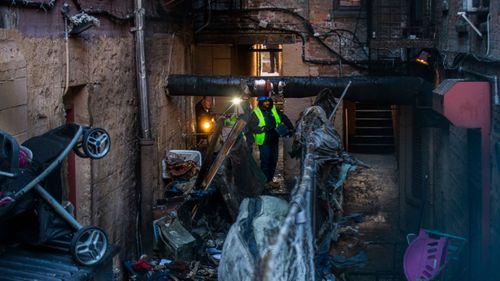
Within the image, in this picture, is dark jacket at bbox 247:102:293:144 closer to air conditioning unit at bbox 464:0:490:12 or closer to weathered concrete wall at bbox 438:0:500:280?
weathered concrete wall at bbox 438:0:500:280

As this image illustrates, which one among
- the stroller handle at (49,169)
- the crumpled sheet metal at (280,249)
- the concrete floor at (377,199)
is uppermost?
the stroller handle at (49,169)

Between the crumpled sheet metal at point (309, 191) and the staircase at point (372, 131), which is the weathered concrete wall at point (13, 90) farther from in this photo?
the staircase at point (372, 131)

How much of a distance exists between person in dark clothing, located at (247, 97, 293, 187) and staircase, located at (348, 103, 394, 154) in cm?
475

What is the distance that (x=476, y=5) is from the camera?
1009 centimetres

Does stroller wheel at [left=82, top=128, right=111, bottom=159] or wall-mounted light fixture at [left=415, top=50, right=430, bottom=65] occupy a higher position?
wall-mounted light fixture at [left=415, top=50, right=430, bottom=65]

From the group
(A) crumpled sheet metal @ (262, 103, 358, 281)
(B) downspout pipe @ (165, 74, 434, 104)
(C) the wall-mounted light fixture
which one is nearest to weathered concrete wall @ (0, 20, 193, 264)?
(B) downspout pipe @ (165, 74, 434, 104)

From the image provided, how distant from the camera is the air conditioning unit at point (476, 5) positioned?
9.65 meters

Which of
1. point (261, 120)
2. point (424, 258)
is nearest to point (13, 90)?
point (424, 258)

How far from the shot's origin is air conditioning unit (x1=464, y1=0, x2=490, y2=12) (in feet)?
31.7

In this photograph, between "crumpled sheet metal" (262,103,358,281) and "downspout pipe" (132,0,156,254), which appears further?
"downspout pipe" (132,0,156,254)

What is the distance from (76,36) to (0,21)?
1923 millimetres

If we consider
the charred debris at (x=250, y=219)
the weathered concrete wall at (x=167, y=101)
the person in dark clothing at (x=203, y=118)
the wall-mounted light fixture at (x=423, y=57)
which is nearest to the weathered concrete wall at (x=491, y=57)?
the charred debris at (x=250, y=219)

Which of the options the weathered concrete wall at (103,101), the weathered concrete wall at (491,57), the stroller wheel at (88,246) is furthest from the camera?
the weathered concrete wall at (491,57)

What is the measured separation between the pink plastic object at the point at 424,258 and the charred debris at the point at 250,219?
2.73ft
